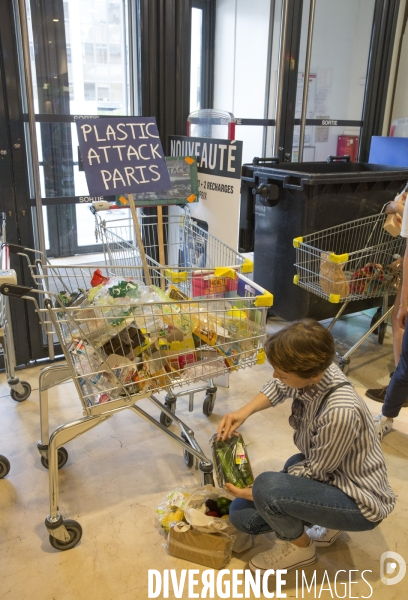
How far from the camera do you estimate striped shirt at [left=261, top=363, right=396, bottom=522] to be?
5.35 feet

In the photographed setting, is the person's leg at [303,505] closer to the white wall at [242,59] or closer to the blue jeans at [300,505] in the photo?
the blue jeans at [300,505]

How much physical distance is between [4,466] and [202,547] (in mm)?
1001

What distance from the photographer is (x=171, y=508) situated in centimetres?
207

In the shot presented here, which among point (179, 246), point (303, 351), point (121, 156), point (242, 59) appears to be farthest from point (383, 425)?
point (242, 59)

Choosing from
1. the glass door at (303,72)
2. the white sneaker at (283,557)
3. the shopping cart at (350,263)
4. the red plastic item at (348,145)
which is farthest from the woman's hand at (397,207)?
the white sneaker at (283,557)

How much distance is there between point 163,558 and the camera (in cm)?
195

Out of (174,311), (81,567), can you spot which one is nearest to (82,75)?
(174,311)

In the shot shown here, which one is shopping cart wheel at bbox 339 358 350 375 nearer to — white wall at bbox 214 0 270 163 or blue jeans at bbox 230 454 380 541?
blue jeans at bbox 230 454 380 541

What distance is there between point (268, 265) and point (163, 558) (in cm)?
210

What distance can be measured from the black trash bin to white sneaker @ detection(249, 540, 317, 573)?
1.72 meters

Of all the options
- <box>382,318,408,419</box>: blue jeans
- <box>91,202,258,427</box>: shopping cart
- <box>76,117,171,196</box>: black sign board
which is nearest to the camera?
<box>76,117,171,196</box>: black sign board

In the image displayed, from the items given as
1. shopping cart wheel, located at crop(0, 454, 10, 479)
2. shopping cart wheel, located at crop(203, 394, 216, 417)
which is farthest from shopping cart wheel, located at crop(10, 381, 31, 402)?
shopping cart wheel, located at crop(203, 394, 216, 417)

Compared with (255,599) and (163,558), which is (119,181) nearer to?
(163,558)

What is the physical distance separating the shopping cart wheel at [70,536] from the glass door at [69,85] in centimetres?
163
